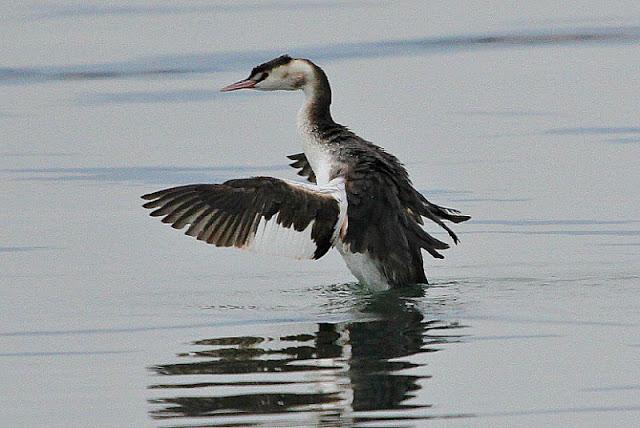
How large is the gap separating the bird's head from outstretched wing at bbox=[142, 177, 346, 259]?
173 centimetres

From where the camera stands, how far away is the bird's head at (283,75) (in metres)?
11.8

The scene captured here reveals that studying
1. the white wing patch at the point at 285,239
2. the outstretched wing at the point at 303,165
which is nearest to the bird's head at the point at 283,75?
the outstretched wing at the point at 303,165

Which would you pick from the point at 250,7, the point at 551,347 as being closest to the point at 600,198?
the point at 551,347

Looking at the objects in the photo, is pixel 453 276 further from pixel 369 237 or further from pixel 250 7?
pixel 250 7

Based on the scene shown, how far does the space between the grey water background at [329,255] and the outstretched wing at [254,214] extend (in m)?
0.32

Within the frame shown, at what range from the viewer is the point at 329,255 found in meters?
12.1

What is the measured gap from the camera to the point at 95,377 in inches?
325

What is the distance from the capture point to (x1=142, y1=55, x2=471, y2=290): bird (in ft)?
33.4

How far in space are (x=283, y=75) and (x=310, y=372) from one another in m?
4.00

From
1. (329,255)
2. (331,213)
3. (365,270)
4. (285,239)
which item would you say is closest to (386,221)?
(365,270)

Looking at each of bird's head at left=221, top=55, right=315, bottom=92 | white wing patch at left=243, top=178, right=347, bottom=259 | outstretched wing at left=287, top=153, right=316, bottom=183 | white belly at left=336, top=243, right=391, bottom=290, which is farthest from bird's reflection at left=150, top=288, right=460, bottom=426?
outstretched wing at left=287, top=153, right=316, bottom=183

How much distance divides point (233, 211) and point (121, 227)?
2.19 m

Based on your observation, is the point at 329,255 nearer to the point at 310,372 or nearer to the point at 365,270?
the point at 365,270

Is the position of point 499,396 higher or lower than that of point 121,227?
lower
